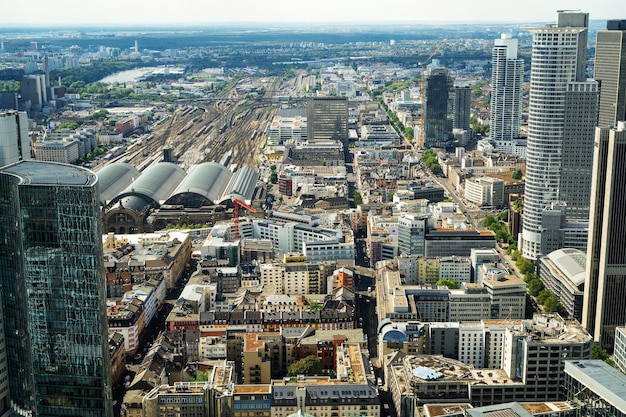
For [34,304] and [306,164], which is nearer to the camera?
[34,304]

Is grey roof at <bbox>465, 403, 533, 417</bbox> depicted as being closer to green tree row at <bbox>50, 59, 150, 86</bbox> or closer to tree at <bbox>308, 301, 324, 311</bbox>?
tree at <bbox>308, 301, 324, 311</bbox>

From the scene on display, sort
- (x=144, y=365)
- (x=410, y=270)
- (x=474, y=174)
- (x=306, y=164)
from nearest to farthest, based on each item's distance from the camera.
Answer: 1. (x=144, y=365)
2. (x=410, y=270)
3. (x=474, y=174)
4. (x=306, y=164)

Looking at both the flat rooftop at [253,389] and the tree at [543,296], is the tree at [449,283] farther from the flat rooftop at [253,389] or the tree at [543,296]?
the flat rooftop at [253,389]

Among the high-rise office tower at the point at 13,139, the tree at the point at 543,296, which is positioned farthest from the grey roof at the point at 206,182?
the high-rise office tower at the point at 13,139

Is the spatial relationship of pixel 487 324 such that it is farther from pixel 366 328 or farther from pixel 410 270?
pixel 410 270

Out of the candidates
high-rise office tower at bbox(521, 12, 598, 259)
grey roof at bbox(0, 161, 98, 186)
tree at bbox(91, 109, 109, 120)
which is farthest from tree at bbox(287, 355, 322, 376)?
tree at bbox(91, 109, 109, 120)

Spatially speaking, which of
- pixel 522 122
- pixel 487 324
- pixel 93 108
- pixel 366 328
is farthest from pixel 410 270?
pixel 93 108

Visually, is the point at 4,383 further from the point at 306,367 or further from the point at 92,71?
the point at 92,71
